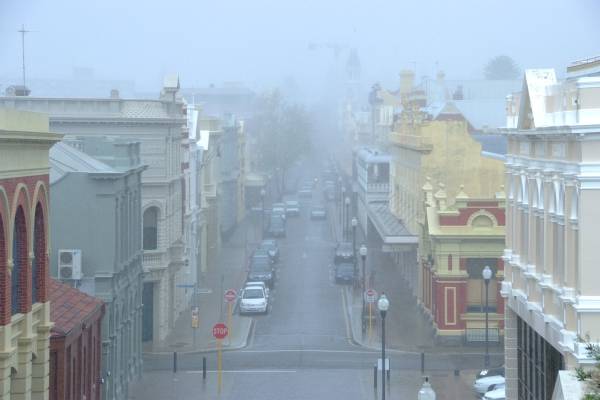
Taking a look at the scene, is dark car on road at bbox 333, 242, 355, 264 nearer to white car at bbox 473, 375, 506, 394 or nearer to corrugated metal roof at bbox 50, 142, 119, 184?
white car at bbox 473, 375, 506, 394

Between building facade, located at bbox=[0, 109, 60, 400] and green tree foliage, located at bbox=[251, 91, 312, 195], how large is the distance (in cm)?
12162

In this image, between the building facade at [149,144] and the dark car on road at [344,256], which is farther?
the dark car on road at [344,256]

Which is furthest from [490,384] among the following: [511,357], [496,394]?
[511,357]

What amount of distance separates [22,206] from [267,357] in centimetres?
2469

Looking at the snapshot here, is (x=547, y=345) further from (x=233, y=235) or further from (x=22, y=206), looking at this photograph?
(x=233, y=235)

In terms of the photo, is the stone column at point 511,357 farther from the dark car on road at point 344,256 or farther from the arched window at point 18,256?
the dark car on road at point 344,256

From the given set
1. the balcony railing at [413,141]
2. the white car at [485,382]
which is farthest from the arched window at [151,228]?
the balcony railing at [413,141]

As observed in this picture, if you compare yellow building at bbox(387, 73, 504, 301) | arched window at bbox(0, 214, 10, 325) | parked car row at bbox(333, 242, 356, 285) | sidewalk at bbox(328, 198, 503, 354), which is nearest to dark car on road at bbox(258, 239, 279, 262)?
parked car row at bbox(333, 242, 356, 285)

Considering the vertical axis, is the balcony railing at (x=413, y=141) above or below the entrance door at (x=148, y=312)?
above

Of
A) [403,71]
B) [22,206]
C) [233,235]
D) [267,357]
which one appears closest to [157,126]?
[267,357]

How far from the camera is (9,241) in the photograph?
2275 centimetres

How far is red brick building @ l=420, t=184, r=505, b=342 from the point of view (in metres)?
50.6

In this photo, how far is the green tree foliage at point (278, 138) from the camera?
152 m

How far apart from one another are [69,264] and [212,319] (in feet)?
64.4
